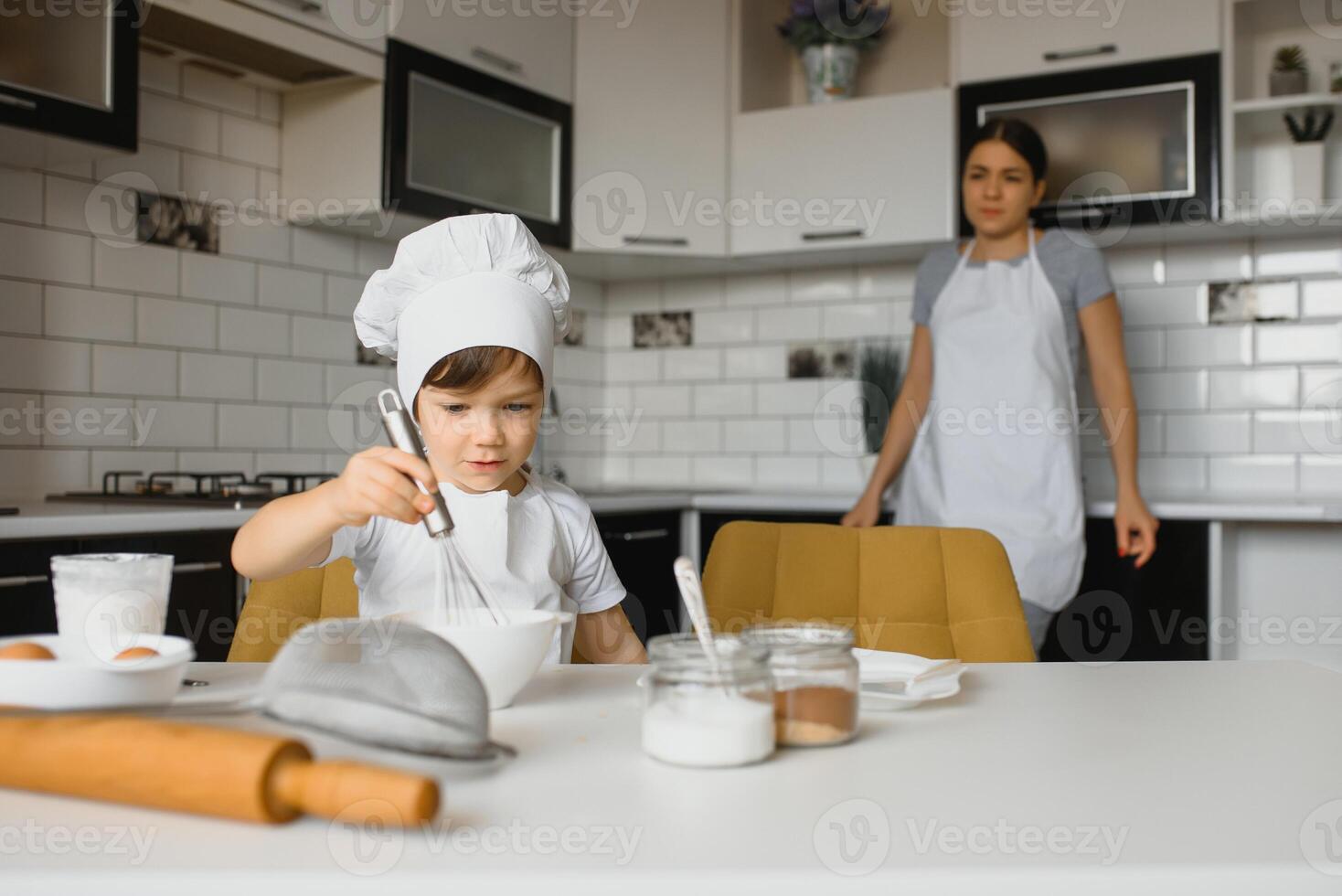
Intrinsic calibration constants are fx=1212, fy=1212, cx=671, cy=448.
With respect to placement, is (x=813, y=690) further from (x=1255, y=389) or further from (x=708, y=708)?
(x=1255, y=389)

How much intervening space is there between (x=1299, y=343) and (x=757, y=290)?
1.37 m

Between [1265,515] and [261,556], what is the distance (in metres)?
2.02

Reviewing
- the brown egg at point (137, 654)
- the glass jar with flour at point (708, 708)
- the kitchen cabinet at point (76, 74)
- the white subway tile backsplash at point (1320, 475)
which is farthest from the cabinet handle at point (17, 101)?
the white subway tile backsplash at point (1320, 475)

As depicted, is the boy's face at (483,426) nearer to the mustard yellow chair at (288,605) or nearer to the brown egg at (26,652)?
the mustard yellow chair at (288,605)

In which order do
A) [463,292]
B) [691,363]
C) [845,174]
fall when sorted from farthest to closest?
[691,363]
[845,174]
[463,292]

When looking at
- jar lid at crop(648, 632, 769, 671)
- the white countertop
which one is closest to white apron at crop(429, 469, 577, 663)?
jar lid at crop(648, 632, 769, 671)

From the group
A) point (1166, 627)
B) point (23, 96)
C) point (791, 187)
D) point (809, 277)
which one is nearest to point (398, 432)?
point (23, 96)

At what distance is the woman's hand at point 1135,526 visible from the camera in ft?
7.69

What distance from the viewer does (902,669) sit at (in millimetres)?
918

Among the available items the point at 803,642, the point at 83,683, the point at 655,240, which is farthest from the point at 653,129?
the point at 83,683

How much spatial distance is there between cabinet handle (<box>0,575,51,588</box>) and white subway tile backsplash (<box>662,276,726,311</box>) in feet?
7.06

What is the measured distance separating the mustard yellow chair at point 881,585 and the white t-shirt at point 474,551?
0.26 m

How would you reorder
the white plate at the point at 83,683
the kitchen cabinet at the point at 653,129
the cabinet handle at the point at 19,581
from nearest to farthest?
the white plate at the point at 83,683 < the cabinet handle at the point at 19,581 < the kitchen cabinet at the point at 653,129

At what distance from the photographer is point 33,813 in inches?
23.0
